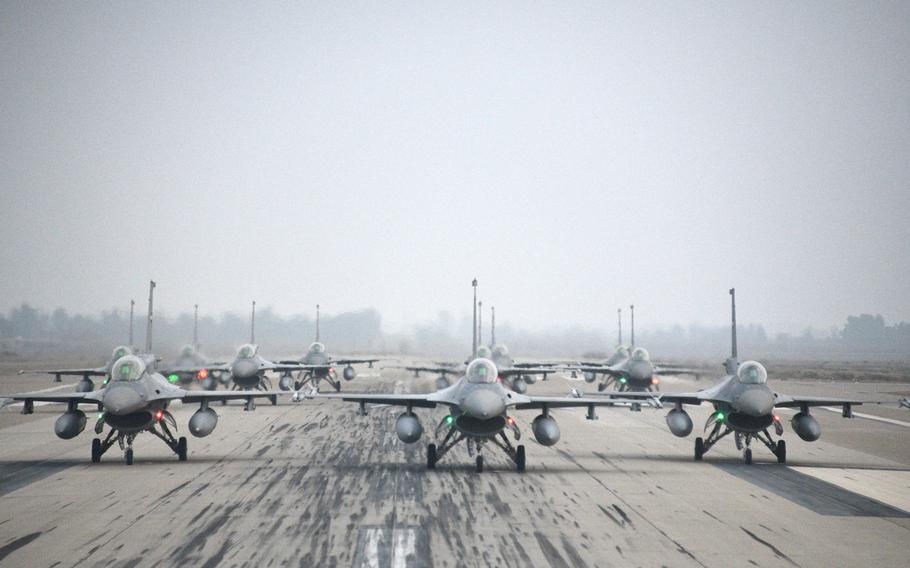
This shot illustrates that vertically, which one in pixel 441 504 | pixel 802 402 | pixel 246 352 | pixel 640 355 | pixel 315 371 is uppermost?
pixel 246 352

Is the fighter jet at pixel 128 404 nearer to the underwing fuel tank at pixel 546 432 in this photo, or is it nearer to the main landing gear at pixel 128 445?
the main landing gear at pixel 128 445

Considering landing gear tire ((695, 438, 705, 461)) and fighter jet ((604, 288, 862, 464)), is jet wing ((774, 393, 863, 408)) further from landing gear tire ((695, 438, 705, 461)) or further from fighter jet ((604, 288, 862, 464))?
landing gear tire ((695, 438, 705, 461))

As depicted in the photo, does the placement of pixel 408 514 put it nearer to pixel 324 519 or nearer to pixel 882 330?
pixel 324 519

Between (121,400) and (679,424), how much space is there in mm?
17771

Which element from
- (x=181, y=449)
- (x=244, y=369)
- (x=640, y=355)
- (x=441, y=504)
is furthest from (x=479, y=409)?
(x=640, y=355)

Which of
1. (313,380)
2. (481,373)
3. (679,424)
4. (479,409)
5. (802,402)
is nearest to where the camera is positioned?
(479,409)

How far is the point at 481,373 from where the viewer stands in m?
19.1

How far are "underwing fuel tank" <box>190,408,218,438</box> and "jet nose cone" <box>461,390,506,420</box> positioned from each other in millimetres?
8638

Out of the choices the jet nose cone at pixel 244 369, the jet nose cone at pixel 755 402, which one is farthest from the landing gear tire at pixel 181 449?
the jet nose cone at pixel 755 402

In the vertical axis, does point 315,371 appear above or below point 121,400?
below

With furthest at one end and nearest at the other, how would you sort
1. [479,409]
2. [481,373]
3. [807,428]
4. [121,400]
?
[807,428], [481,373], [121,400], [479,409]

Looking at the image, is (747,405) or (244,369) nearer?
(747,405)

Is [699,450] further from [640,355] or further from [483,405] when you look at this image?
[640,355]

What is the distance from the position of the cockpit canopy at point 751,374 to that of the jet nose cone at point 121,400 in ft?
62.4
